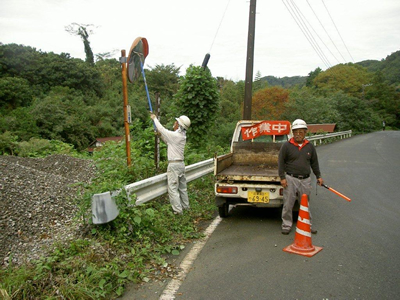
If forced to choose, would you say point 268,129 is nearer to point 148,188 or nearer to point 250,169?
point 250,169

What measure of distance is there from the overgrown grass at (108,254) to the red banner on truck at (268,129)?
288cm

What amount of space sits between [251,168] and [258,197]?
160 centimetres

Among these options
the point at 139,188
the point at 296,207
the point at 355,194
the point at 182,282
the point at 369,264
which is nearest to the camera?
the point at 182,282

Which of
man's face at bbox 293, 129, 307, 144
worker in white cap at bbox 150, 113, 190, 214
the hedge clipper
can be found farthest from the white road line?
the hedge clipper

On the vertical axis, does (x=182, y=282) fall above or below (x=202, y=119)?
below

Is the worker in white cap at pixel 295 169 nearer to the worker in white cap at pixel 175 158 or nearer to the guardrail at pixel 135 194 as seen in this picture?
the worker in white cap at pixel 175 158

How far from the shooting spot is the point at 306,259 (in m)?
4.82

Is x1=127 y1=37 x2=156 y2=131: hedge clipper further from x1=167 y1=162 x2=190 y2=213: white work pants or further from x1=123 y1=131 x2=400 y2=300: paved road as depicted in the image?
x1=123 y1=131 x2=400 y2=300: paved road

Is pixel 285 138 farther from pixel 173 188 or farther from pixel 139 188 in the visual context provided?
pixel 139 188

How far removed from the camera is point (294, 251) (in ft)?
16.7

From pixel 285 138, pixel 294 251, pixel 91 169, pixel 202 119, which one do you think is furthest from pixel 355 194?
pixel 91 169

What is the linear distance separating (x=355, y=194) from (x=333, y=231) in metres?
3.70

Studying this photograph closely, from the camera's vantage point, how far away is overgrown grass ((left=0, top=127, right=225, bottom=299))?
3.63 m

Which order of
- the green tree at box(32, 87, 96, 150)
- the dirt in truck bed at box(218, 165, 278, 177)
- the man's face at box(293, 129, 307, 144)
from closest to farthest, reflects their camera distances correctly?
the man's face at box(293, 129, 307, 144), the dirt in truck bed at box(218, 165, 278, 177), the green tree at box(32, 87, 96, 150)
